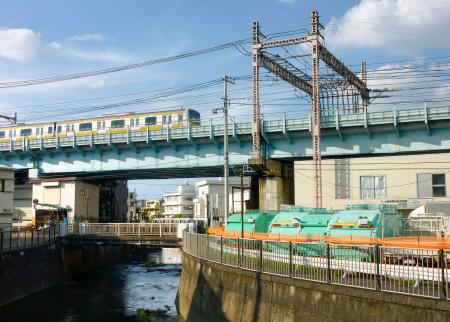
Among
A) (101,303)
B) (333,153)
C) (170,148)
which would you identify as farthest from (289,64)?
(101,303)

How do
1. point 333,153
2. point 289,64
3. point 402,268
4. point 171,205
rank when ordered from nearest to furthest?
point 402,268 → point 333,153 → point 289,64 → point 171,205

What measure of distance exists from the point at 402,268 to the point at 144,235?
31159mm

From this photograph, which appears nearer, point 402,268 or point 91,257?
point 402,268

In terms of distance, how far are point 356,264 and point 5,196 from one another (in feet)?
108

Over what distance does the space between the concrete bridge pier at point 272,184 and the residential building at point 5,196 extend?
2035 centimetres

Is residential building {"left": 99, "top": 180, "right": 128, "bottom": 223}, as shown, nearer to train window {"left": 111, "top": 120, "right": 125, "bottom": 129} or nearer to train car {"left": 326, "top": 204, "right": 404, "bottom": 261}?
train window {"left": 111, "top": 120, "right": 125, "bottom": 129}

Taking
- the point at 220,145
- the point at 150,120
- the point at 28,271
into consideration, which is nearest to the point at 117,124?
the point at 150,120

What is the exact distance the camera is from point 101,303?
34375 mm

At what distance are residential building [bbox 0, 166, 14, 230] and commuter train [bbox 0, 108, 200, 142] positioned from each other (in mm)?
13109

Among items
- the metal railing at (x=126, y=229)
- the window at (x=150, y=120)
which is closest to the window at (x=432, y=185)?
the metal railing at (x=126, y=229)

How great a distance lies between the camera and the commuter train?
174 ft

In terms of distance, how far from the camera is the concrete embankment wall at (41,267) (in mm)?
31750

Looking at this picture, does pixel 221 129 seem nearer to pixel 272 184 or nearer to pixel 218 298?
pixel 272 184

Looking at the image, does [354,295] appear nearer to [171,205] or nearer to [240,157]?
[240,157]
